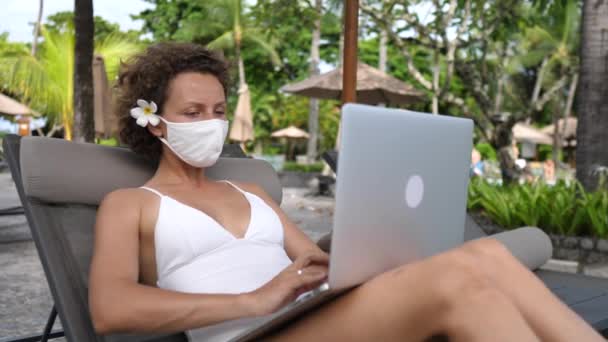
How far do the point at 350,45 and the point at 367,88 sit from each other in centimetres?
542

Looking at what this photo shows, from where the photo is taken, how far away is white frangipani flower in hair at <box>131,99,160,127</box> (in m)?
1.97

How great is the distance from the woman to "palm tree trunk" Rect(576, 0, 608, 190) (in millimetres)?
4147

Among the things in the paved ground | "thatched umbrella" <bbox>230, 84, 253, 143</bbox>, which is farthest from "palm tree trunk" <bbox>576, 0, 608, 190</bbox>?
"thatched umbrella" <bbox>230, 84, 253, 143</bbox>

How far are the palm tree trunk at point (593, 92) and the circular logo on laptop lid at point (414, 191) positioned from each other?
4.49 m

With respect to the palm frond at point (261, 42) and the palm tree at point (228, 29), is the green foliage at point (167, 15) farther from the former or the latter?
the palm frond at point (261, 42)

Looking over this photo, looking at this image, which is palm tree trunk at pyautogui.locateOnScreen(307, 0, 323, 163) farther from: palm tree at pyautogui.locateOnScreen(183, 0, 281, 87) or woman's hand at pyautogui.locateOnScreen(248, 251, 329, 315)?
woman's hand at pyautogui.locateOnScreen(248, 251, 329, 315)

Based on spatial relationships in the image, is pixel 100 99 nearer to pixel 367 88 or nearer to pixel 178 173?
pixel 367 88

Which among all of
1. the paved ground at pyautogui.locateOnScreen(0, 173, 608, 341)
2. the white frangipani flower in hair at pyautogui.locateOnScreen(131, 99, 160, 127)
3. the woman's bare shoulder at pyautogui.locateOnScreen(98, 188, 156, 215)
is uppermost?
the white frangipani flower in hair at pyautogui.locateOnScreen(131, 99, 160, 127)

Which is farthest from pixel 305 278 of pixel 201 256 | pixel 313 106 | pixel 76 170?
pixel 313 106

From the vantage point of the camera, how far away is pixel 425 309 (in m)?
1.30

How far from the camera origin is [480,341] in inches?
48.7

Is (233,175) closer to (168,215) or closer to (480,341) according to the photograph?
(168,215)

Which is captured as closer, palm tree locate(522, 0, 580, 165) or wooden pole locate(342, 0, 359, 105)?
wooden pole locate(342, 0, 359, 105)

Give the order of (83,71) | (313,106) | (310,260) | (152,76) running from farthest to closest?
(313,106)
(83,71)
(152,76)
(310,260)
